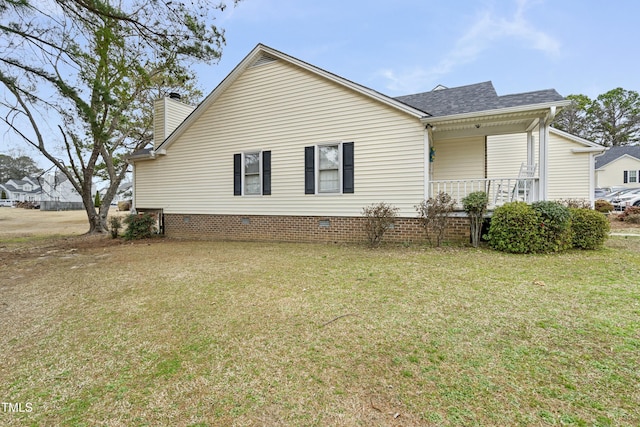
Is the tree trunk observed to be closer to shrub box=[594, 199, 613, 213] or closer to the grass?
the grass

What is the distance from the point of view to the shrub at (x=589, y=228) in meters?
6.69

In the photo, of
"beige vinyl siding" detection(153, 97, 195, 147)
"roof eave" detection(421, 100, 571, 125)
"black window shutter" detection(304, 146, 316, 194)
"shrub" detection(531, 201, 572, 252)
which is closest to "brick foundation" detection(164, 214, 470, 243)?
"black window shutter" detection(304, 146, 316, 194)

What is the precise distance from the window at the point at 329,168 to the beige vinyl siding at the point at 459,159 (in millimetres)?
3597

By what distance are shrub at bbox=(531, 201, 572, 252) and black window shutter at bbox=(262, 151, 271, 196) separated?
Result: 7.79 meters

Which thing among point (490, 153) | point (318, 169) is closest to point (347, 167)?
point (318, 169)

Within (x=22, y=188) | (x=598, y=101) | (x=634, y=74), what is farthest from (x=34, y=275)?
(x=22, y=188)

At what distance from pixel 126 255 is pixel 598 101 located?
5290cm

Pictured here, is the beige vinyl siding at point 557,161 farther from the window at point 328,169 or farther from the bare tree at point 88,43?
the bare tree at point 88,43

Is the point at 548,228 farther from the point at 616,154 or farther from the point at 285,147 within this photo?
the point at 616,154

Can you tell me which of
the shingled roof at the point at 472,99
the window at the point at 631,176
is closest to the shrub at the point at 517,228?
Result: the shingled roof at the point at 472,99

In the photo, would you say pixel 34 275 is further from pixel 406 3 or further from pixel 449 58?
pixel 449 58

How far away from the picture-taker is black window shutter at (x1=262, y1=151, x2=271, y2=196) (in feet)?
34.3

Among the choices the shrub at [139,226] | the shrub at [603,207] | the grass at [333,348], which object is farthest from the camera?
the shrub at [603,207]

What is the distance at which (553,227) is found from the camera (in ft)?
21.7
